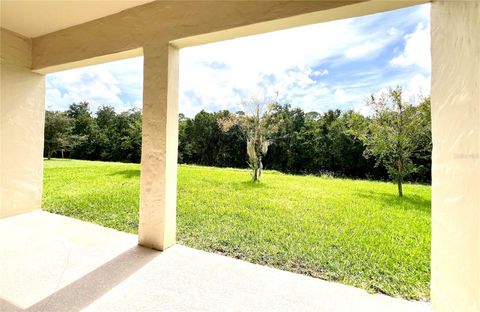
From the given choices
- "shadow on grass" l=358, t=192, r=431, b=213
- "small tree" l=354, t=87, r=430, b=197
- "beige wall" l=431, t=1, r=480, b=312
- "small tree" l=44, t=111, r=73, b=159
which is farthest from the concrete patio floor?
"small tree" l=44, t=111, r=73, b=159

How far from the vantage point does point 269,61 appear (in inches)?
185

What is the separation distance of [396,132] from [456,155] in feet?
12.8

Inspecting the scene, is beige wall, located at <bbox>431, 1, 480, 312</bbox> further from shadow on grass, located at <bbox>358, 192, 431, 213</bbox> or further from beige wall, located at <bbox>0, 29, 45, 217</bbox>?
beige wall, located at <bbox>0, 29, 45, 217</bbox>

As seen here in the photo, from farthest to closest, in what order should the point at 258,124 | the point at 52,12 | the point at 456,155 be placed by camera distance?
the point at 258,124 < the point at 52,12 < the point at 456,155

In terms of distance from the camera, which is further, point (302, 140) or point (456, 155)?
point (302, 140)

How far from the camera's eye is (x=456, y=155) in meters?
1.08

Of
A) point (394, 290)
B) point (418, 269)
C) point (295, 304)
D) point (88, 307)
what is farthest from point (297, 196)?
point (88, 307)

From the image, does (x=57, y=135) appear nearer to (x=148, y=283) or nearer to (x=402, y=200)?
(x=148, y=283)

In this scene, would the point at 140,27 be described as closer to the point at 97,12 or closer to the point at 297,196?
the point at 97,12

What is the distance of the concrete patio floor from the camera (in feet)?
4.04

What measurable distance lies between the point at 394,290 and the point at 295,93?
18.2ft

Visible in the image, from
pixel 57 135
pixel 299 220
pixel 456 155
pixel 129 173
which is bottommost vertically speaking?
pixel 299 220

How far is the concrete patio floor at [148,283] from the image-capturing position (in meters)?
1.23

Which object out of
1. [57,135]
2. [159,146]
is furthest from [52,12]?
[57,135]
